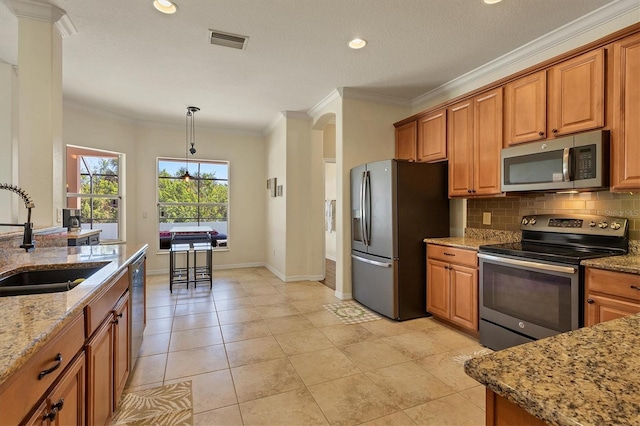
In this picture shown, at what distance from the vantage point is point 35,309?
Answer: 1088 mm

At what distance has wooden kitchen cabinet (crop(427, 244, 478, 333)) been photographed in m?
2.97

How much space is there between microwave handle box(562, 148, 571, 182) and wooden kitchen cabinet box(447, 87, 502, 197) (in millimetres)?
585

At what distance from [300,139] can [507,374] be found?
4894mm

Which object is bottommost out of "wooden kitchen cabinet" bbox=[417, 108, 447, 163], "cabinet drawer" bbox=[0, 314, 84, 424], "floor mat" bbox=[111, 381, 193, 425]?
"floor mat" bbox=[111, 381, 193, 425]

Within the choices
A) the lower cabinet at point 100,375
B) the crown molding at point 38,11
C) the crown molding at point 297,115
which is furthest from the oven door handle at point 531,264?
the crown molding at point 38,11

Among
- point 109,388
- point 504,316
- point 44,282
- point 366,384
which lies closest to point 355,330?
point 366,384

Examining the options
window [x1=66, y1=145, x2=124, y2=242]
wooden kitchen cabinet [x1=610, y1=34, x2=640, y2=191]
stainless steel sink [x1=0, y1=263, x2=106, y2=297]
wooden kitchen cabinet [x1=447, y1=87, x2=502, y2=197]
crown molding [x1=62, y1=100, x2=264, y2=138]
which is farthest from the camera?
window [x1=66, y1=145, x2=124, y2=242]

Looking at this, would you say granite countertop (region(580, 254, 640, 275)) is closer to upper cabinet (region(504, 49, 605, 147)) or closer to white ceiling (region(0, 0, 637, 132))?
upper cabinet (region(504, 49, 605, 147))

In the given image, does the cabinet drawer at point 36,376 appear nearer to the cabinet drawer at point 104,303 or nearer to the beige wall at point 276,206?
the cabinet drawer at point 104,303

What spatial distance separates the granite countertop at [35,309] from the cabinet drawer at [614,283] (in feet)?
9.09

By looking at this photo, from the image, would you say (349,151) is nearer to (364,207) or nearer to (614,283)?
(364,207)

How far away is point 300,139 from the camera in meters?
5.27

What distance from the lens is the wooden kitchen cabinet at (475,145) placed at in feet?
9.92

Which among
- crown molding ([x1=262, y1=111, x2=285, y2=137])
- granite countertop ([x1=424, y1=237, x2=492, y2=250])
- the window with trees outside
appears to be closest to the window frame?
the window with trees outside
